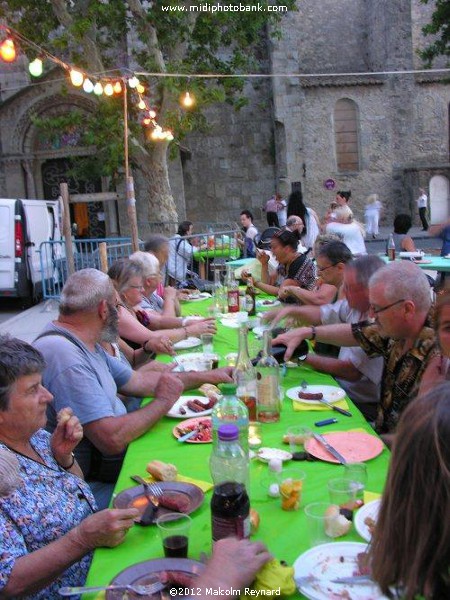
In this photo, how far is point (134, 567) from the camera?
158 centimetres

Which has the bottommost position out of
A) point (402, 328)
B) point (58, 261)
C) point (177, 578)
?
point (177, 578)

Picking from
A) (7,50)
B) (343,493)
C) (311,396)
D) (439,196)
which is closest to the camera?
(343,493)

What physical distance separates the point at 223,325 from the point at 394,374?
2.15 m

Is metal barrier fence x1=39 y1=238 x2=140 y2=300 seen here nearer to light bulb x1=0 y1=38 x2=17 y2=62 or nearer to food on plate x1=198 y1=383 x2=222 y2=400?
light bulb x1=0 y1=38 x2=17 y2=62

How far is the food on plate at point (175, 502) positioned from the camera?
1900 millimetres

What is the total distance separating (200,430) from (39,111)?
17495 millimetres

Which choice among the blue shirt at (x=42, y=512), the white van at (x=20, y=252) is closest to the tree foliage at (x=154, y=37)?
the white van at (x=20, y=252)

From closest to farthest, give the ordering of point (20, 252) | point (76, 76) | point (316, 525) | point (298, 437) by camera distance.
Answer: point (316, 525) < point (298, 437) < point (76, 76) < point (20, 252)

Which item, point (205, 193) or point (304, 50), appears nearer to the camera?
point (205, 193)

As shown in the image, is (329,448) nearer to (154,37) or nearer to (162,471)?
(162,471)

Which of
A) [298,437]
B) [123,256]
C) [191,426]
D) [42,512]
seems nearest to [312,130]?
[123,256]

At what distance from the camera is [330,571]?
59.7 inches

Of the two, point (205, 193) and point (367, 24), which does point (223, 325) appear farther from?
point (367, 24)

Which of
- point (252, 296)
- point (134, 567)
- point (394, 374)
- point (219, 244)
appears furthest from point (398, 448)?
point (219, 244)
